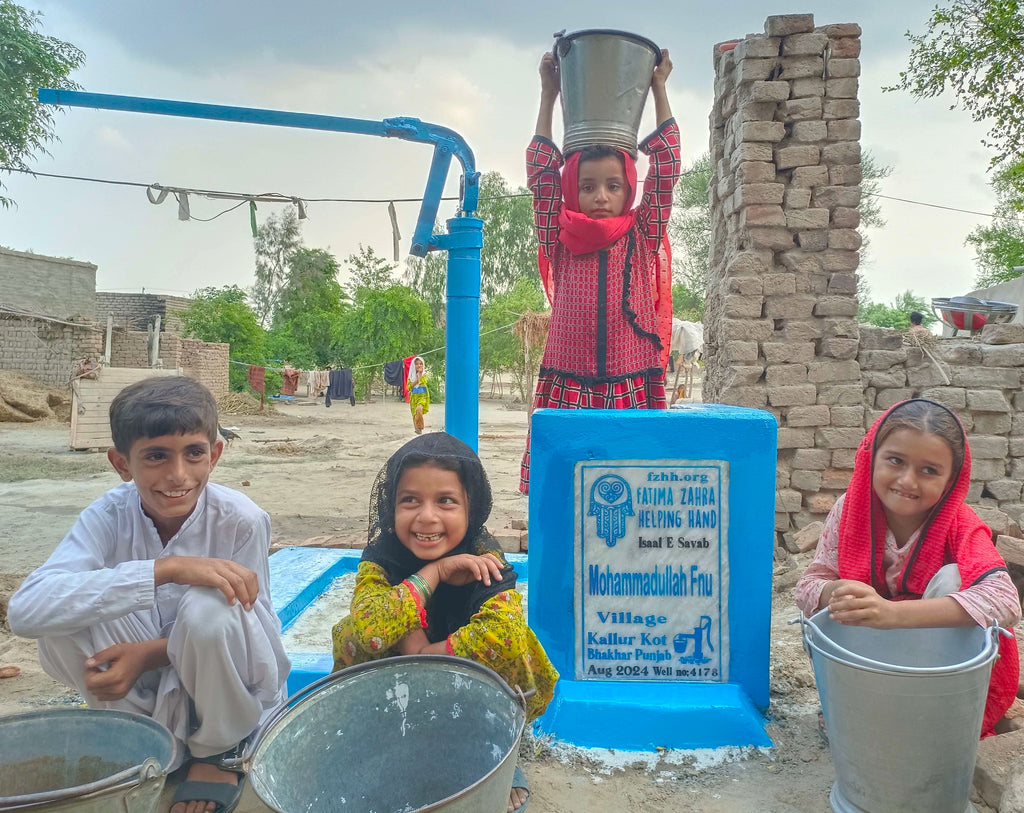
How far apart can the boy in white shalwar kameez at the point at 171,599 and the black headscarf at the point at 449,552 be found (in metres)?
0.33

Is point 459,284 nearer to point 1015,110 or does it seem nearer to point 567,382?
point 567,382

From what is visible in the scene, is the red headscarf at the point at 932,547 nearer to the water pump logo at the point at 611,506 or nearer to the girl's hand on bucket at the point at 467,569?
the water pump logo at the point at 611,506

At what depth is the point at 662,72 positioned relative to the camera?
10.5 ft

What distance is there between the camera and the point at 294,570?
3.58 meters

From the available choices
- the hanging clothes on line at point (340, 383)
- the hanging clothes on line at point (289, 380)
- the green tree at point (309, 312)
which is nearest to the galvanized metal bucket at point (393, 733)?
the hanging clothes on line at point (289, 380)

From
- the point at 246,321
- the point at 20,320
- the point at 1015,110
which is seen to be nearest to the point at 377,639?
the point at 1015,110

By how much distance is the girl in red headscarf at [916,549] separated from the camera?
1.78 m

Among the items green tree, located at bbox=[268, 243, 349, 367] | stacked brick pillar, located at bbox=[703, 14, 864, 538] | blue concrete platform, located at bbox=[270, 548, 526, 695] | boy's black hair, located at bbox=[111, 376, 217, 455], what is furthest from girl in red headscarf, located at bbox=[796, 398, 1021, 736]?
green tree, located at bbox=[268, 243, 349, 367]

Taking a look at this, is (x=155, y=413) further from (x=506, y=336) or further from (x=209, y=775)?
(x=506, y=336)

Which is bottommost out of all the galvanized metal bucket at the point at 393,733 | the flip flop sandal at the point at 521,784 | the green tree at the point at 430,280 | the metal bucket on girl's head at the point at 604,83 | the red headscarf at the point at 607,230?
the flip flop sandal at the point at 521,784

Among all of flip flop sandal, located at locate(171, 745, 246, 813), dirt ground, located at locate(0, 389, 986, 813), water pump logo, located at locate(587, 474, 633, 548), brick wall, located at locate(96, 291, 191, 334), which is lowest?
dirt ground, located at locate(0, 389, 986, 813)

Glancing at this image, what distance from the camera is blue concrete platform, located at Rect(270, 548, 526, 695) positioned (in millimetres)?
2473

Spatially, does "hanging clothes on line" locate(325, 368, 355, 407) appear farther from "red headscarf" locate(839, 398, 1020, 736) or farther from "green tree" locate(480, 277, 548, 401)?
"red headscarf" locate(839, 398, 1020, 736)

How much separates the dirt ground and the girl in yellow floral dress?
1.08 ft
